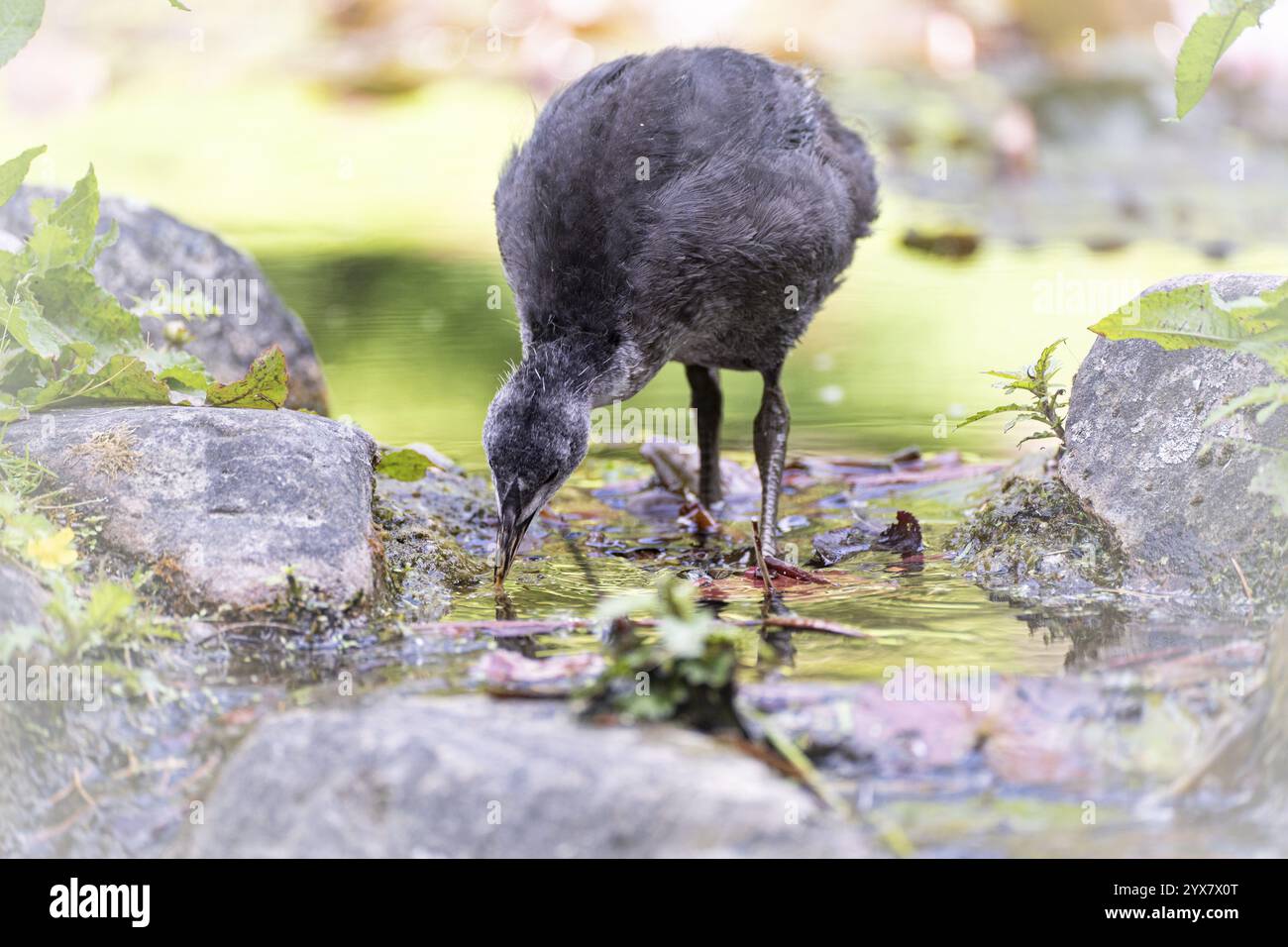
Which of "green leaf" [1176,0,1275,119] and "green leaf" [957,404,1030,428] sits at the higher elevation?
"green leaf" [1176,0,1275,119]

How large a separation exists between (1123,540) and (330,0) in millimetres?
16249

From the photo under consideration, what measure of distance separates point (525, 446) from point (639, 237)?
873 millimetres

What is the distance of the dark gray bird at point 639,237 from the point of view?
17.5 ft

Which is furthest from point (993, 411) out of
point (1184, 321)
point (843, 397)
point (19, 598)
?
point (843, 397)

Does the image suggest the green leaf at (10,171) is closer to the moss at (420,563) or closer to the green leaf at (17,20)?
the green leaf at (17,20)

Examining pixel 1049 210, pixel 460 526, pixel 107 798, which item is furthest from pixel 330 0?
pixel 107 798

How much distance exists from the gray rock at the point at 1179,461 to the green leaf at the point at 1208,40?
25.2 inches

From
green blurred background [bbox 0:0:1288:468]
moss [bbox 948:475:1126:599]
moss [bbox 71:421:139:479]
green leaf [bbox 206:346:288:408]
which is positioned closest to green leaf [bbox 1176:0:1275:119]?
moss [bbox 948:475:1126:599]

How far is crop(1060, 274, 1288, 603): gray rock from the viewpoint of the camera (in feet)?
15.5

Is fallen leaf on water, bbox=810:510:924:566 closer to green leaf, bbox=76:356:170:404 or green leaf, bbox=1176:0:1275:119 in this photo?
green leaf, bbox=1176:0:1275:119

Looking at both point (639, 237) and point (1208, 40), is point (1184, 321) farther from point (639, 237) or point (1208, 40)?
point (639, 237)

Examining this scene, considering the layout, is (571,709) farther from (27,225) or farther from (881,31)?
(881,31)

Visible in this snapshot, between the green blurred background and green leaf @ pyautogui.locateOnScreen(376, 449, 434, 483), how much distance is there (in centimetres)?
211
